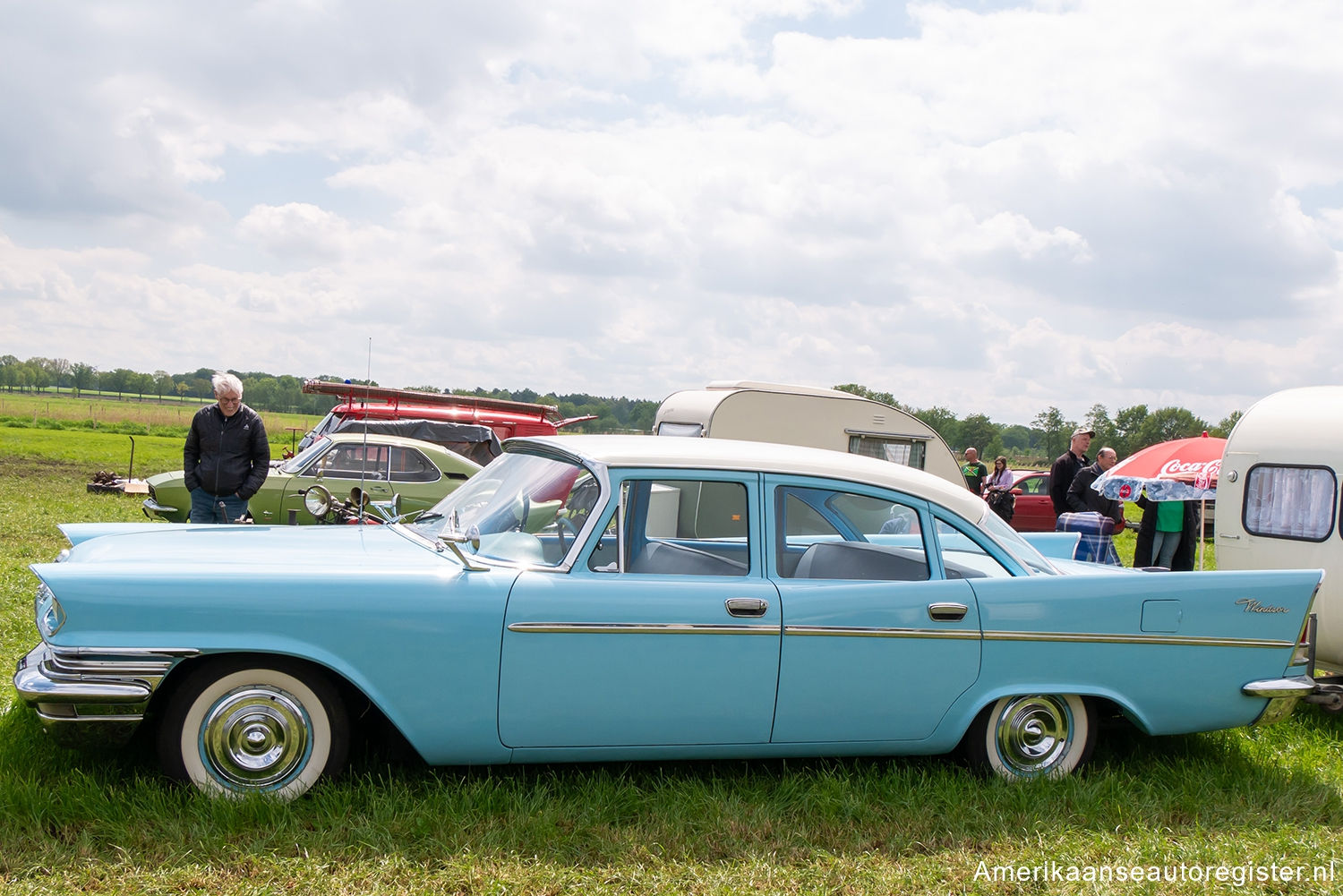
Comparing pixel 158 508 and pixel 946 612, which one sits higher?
pixel 946 612

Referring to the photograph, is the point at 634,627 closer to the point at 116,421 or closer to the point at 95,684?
the point at 95,684

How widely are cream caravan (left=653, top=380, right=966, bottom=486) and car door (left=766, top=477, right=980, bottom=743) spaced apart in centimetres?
636

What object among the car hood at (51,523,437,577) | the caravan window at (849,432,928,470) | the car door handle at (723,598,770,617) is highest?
the caravan window at (849,432,928,470)

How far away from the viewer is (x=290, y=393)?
83.5 ft

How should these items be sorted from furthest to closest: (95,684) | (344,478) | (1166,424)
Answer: (1166,424) < (344,478) < (95,684)

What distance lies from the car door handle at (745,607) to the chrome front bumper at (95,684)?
190 centimetres

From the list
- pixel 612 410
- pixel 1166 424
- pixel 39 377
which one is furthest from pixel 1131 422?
pixel 39 377

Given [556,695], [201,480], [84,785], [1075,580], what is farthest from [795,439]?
[84,785]

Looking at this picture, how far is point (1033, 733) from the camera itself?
436 cm

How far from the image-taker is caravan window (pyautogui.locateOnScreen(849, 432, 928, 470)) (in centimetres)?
1166

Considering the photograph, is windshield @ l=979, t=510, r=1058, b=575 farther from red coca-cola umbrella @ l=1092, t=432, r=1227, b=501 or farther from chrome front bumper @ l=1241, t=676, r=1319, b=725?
red coca-cola umbrella @ l=1092, t=432, r=1227, b=501

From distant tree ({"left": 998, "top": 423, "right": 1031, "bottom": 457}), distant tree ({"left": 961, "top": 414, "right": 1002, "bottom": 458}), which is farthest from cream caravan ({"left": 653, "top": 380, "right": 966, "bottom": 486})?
distant tree ({"left": 998, "top": 423, "right": 1031, "bottom": 457})

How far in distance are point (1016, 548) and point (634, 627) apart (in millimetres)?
1766

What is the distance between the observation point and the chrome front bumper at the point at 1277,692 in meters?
4.43
